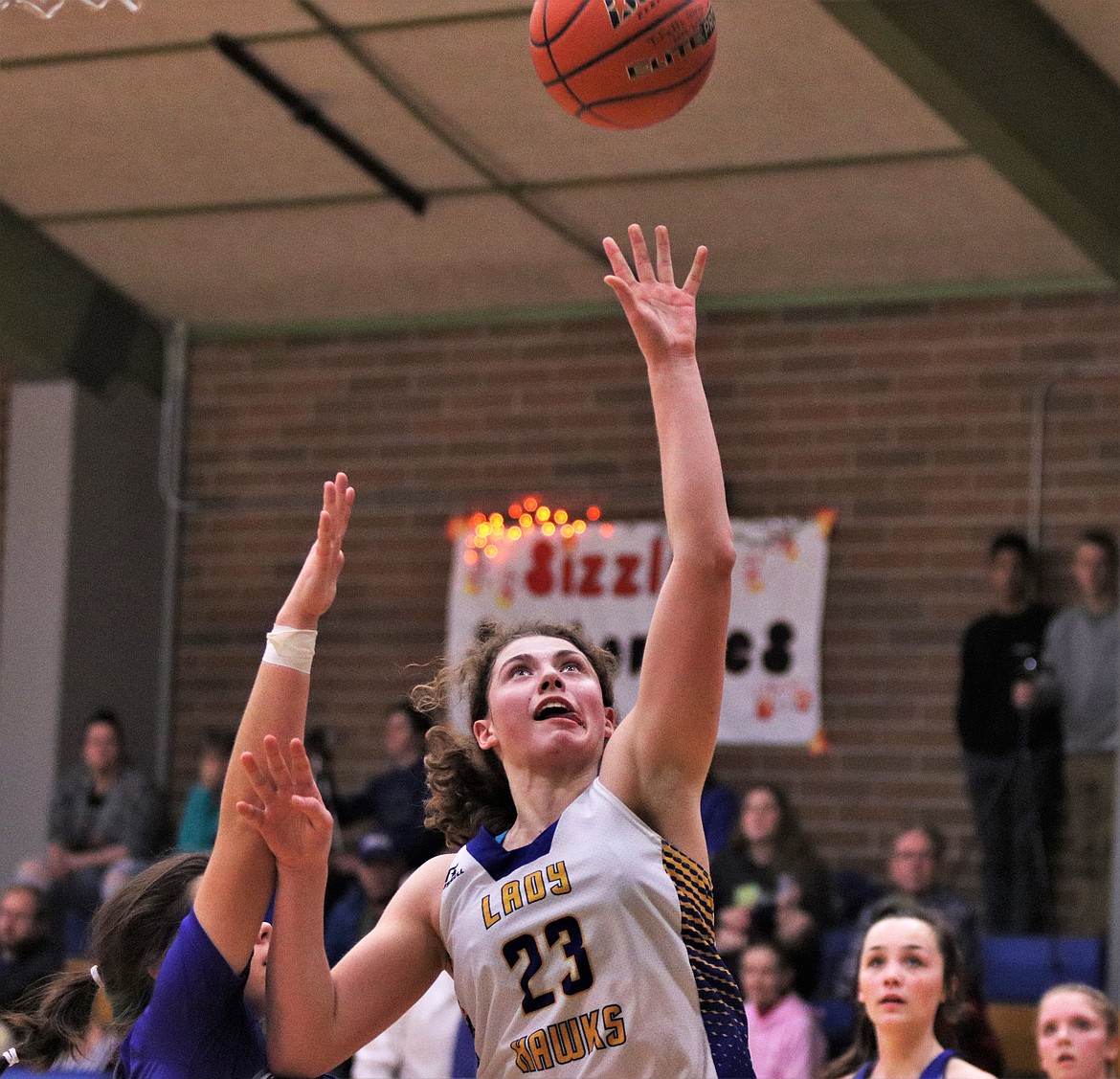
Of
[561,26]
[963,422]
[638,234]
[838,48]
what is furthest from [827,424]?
[638,234]

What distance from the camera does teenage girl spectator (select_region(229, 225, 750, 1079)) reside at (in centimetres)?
259

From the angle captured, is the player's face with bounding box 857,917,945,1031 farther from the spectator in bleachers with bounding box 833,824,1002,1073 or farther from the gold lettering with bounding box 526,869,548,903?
the gold lettering with bounding box 526,869,548,903

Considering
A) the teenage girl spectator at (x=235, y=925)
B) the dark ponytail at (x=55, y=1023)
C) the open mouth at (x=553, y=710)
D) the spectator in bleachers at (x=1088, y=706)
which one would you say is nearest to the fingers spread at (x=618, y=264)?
the teenage girl spectator at (x=235, y=925)

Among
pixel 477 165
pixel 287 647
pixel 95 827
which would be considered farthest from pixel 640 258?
pixel 95 827

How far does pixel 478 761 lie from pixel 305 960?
528mm

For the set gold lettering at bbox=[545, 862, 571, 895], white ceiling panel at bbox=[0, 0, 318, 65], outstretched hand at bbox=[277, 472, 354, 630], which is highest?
white ceiling panel at bbox=[0, 0, 318, 65]

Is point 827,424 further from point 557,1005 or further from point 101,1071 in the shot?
point 557,1005

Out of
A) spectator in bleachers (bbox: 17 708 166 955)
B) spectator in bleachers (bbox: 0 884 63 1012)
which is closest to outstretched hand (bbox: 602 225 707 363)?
spectator in bleachers (bbox: 0 884 63 1012)

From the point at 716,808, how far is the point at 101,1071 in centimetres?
489

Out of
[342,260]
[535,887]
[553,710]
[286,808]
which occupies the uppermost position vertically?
[342,260]

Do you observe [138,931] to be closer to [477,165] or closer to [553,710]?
Answer: [553,710]

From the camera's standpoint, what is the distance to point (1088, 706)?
8641 millimetres

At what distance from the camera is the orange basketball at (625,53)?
14.3 ft

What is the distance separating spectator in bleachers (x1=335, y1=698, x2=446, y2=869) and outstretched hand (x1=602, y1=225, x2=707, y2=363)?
19.6ft
